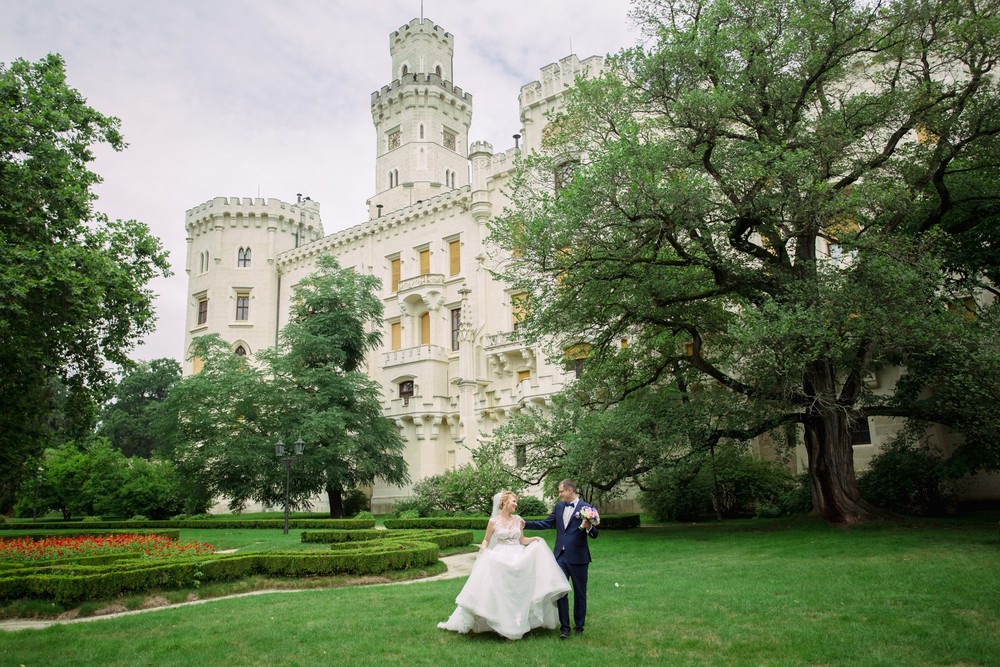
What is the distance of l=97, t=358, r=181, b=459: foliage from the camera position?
194 ft

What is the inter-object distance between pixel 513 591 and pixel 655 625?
1719 mm

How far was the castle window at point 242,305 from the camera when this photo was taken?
4716cm

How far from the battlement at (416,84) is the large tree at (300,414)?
18.6 meters

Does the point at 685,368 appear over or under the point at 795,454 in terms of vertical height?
over

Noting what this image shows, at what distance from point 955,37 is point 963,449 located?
381 inches

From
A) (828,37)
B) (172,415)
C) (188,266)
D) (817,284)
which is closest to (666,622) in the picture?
(817,284)

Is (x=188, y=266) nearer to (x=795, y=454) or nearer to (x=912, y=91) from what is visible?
(x=795, y=454)

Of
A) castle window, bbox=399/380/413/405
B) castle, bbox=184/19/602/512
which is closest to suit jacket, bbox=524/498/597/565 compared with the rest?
castle, bbox=184/19/602/512

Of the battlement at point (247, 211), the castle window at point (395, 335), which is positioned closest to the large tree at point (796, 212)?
the castle window at point (395, 335)

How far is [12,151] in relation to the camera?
59.3 ft

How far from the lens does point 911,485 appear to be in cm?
1986

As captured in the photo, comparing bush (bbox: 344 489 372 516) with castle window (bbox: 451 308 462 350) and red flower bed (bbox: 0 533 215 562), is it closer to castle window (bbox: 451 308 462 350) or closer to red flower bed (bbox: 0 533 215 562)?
castle window (bbox: 451 308 462 350)

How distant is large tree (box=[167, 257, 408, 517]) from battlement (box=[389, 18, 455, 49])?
23261 mm

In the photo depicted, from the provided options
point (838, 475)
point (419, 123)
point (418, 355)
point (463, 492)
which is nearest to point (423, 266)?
point (418, 355)
